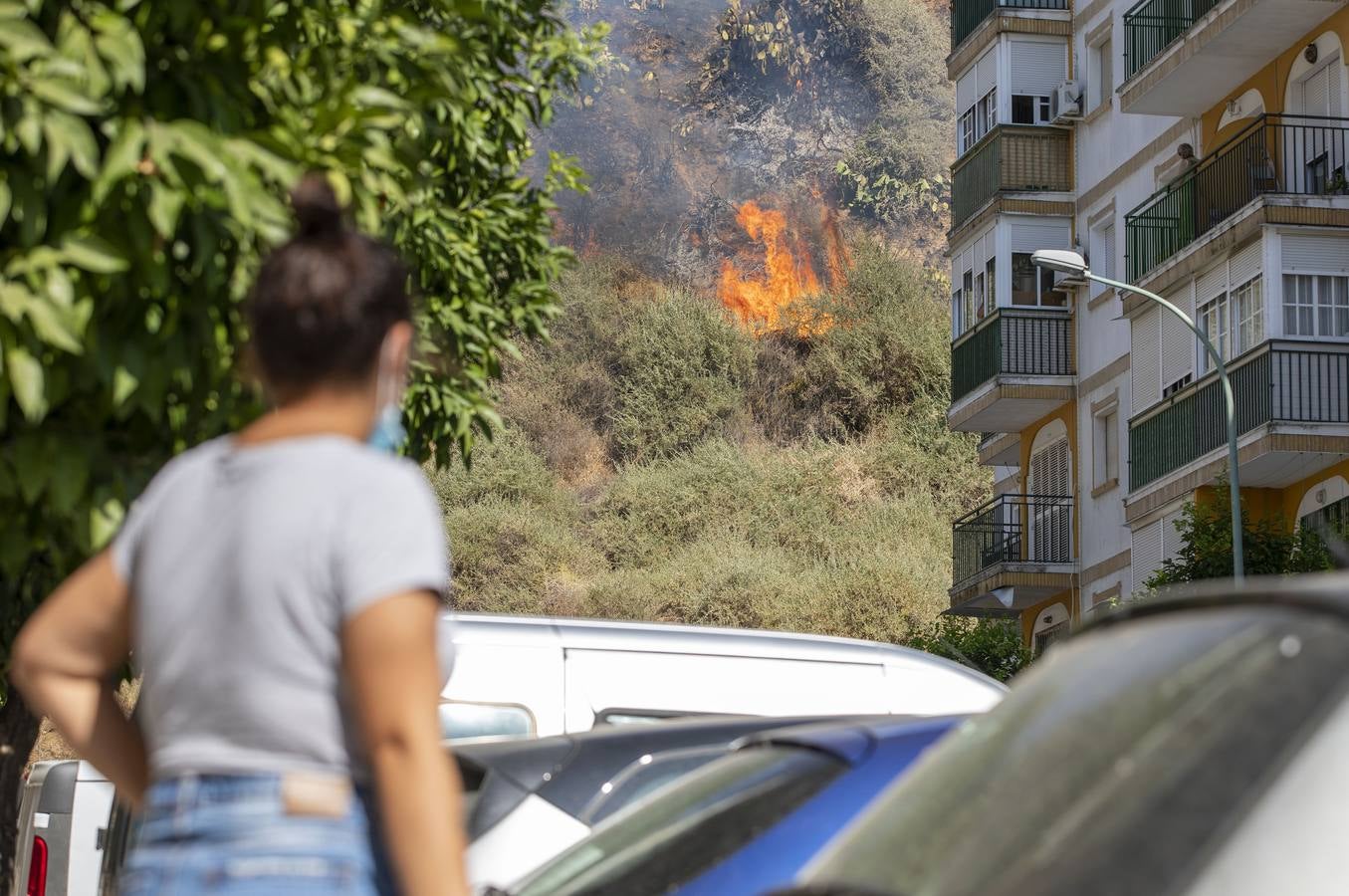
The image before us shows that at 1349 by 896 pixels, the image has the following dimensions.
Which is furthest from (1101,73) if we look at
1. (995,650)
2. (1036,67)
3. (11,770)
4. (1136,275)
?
(11,770)

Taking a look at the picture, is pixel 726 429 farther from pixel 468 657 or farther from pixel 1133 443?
pixel 468 657

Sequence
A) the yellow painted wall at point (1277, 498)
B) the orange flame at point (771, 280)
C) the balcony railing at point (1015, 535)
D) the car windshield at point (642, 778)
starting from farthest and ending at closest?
1. the orange flame at point (771, 280)
2. the balcony railing at point (1015, 535)
3. the yellow painted wall at point (1277, 498)
4. the car windshield at point (642, 778)

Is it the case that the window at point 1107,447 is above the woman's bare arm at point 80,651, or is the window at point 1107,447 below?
above

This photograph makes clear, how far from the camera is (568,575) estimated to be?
75812 mm

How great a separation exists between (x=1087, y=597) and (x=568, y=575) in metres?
40.1

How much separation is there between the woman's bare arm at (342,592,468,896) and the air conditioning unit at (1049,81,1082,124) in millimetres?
36223

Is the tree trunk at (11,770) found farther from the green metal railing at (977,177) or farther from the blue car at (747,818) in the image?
the green metal railing at (977,177)

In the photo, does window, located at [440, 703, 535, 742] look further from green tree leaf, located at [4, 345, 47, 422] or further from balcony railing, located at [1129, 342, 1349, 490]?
balcony railing, located at [1129, 342, 1349, 490]

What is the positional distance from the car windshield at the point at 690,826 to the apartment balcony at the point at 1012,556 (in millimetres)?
33247

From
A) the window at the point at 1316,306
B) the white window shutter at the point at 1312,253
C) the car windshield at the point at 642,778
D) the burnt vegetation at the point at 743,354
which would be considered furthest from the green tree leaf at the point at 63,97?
the burnt vegetation at the point at 743,354

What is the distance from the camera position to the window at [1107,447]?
36281 millimetres

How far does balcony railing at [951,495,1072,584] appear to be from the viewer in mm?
38188

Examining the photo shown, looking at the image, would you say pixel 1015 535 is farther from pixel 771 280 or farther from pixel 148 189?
pixel 771 280

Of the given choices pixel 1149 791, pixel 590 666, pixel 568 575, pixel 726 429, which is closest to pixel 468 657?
pixel 590 666
